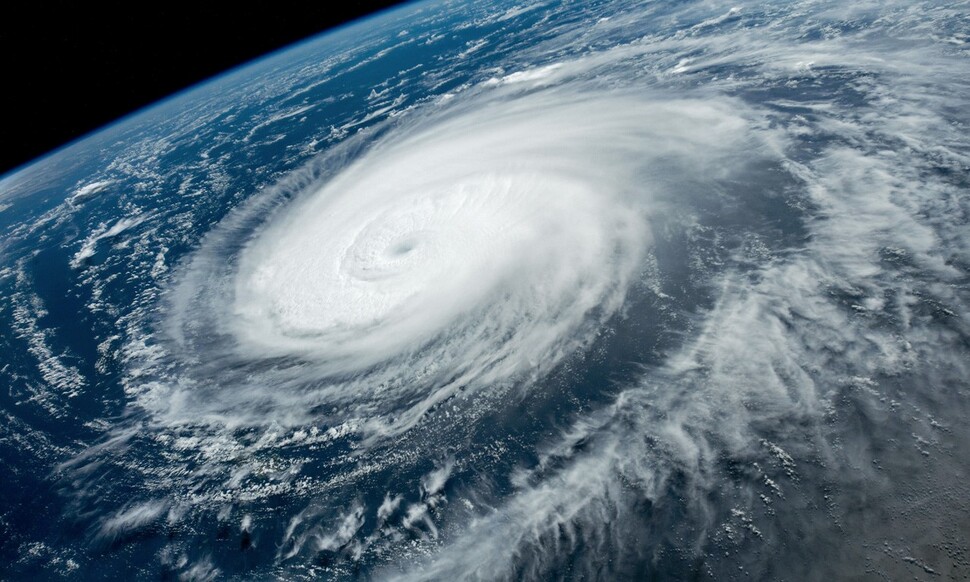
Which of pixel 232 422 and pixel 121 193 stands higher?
pixel 121 193

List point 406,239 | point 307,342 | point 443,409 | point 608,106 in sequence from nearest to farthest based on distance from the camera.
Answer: point 443,409, point 307,342, point 406,239, point 608,106

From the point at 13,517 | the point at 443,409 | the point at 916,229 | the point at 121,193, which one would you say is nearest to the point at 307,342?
the point at 443,409

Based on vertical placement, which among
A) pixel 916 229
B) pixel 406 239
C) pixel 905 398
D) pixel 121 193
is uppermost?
pixel 121 193

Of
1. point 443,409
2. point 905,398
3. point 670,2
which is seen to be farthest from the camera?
point 670,2

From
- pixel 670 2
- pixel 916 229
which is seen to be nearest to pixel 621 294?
pixel 916 229

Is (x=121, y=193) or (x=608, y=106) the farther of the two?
(x=121, y=193)

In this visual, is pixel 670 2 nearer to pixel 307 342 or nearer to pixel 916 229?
pixel 916 229
